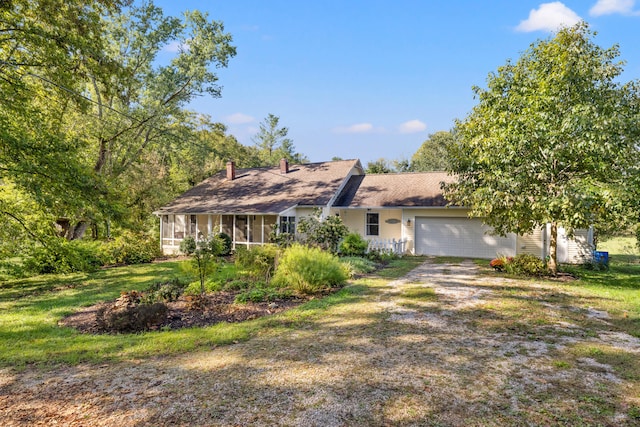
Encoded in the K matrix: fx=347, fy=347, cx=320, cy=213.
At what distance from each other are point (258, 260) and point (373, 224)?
1047 cm

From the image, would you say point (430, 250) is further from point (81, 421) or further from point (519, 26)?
point (81, 421)

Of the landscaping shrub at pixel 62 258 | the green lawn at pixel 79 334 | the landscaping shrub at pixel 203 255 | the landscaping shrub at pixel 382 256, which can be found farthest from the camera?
the landscaping shrub at pixel 382 256

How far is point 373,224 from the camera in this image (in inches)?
736

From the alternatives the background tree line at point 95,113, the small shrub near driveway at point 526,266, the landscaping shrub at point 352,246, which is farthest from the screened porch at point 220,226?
the small shrub near driveway at point 526,266

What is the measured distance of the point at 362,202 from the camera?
60.2 ft

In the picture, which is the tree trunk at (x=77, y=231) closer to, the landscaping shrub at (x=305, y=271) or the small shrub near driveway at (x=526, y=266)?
the landscaping shrub at (x=305, y=271)

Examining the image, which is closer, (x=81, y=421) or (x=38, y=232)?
→ (x=81, y=421)

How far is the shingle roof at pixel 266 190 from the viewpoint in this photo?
18.2 m

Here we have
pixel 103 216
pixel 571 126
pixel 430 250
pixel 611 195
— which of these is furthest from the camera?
pixel 430 250

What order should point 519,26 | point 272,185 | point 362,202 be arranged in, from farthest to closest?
point 272,185 → point 362,202 → point 519,26

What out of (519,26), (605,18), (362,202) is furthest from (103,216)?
(605,18)

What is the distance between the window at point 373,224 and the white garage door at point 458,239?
7.16ft

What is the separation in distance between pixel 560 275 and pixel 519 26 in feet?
25.9

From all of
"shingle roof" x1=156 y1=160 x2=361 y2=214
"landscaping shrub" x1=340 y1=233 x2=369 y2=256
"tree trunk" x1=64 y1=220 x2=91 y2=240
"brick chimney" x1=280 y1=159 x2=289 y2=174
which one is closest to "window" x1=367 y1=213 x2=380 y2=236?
"shingle roof" x1=156 y1=160 x2=361 y2=214
